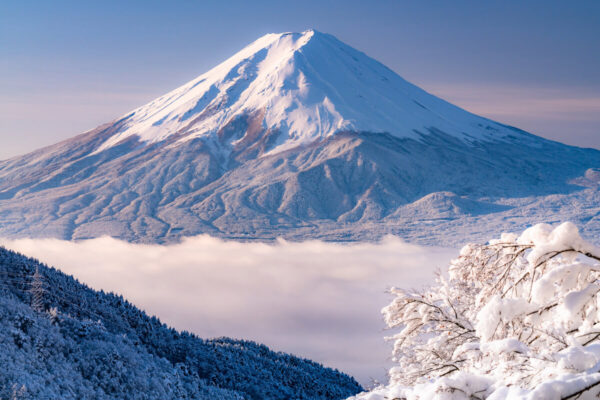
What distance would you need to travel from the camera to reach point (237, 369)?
1176 inches

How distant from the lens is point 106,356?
61.3ft

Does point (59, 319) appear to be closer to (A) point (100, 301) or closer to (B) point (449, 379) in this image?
(A) point (100, 301)

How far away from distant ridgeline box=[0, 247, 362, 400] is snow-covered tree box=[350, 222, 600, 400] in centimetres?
1086

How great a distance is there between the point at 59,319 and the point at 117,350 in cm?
238

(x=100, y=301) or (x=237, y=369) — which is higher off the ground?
(x=100, y=301)

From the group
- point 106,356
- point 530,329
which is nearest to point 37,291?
point 106,356

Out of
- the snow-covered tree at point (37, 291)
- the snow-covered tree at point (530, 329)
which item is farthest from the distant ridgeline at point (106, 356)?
the snow-covered tree at point (530, 329)

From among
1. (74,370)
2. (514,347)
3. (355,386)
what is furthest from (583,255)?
(355,386)

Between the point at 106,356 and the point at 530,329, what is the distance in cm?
1605

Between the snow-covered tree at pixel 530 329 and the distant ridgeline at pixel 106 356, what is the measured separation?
10.9 m

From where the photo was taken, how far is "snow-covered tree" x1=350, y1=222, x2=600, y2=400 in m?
3.88

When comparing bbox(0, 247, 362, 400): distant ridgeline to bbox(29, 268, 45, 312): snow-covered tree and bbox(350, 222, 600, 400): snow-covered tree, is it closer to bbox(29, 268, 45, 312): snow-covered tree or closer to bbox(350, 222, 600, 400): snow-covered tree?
bbox(29, 268, 45, 312): snow-covered tree

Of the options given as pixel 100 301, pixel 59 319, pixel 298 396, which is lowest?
pixel 298 396

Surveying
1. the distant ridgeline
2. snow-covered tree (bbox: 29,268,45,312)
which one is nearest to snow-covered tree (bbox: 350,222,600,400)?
the distant ridgeline
